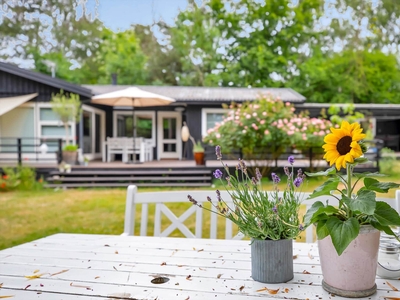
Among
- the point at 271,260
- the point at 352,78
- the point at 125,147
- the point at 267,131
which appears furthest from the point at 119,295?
the point at 352,78

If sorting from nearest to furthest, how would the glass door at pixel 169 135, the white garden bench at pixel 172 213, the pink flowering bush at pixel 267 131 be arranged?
the white garden bench at pixel 172 213 < the pink flowering bush at pixel 267 131 < the glass door at pixel 169 135

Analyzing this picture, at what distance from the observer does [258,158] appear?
5.86 metres

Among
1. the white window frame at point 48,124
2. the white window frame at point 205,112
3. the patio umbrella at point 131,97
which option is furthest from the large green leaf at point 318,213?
the white window frame at point 205,112

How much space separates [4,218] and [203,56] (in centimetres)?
798

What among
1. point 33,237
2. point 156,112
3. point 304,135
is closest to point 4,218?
point 33,237

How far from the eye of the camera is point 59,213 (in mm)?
3893

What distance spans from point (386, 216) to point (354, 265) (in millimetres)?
115

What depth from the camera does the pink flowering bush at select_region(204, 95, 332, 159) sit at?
5.61 metres

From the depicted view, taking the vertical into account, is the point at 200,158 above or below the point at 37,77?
below

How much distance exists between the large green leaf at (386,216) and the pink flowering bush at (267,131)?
488 cm

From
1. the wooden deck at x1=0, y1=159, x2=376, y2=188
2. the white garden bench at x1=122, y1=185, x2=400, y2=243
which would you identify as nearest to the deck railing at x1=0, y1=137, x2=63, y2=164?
the wooden deck at x1=0, y1=159, x2=376, y2=188

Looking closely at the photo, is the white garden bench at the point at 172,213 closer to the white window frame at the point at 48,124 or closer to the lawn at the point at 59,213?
the lawn at the point at 59,213

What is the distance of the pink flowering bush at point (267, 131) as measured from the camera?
5.61 metres

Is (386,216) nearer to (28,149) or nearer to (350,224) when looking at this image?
(350,224)
